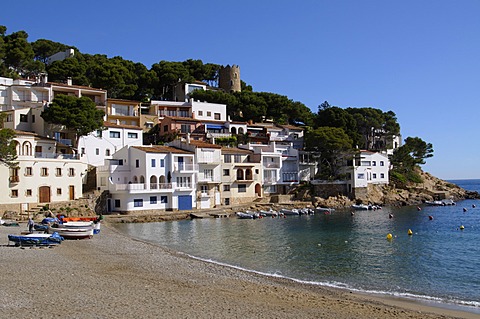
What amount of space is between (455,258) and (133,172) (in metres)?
38.6

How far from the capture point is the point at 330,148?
7394 cm

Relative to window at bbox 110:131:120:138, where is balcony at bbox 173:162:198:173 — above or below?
below

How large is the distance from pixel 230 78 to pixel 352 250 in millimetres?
82288

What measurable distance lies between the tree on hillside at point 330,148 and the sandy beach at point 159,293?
51074 millimetres

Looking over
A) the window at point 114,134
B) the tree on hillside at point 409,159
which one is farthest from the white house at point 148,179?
the tree on hillside at point 409,159

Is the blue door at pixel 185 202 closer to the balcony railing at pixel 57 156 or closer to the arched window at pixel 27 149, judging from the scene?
the balcony railing at pixel 57 156

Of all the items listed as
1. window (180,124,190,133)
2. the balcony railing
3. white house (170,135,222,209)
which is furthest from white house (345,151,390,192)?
the balcony railing

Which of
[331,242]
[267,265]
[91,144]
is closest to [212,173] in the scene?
[91,144]

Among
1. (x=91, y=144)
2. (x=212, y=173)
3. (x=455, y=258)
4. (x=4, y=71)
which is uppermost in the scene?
(x=4, y=71)

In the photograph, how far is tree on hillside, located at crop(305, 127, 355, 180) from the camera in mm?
73375

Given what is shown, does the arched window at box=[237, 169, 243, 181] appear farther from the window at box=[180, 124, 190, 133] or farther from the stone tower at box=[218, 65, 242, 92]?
the stone tower at box=[218, 65, 242, 92]

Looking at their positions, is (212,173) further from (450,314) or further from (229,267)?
(450,314)

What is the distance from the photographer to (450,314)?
16.6 m

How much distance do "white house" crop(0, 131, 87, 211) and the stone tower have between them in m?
59.7
